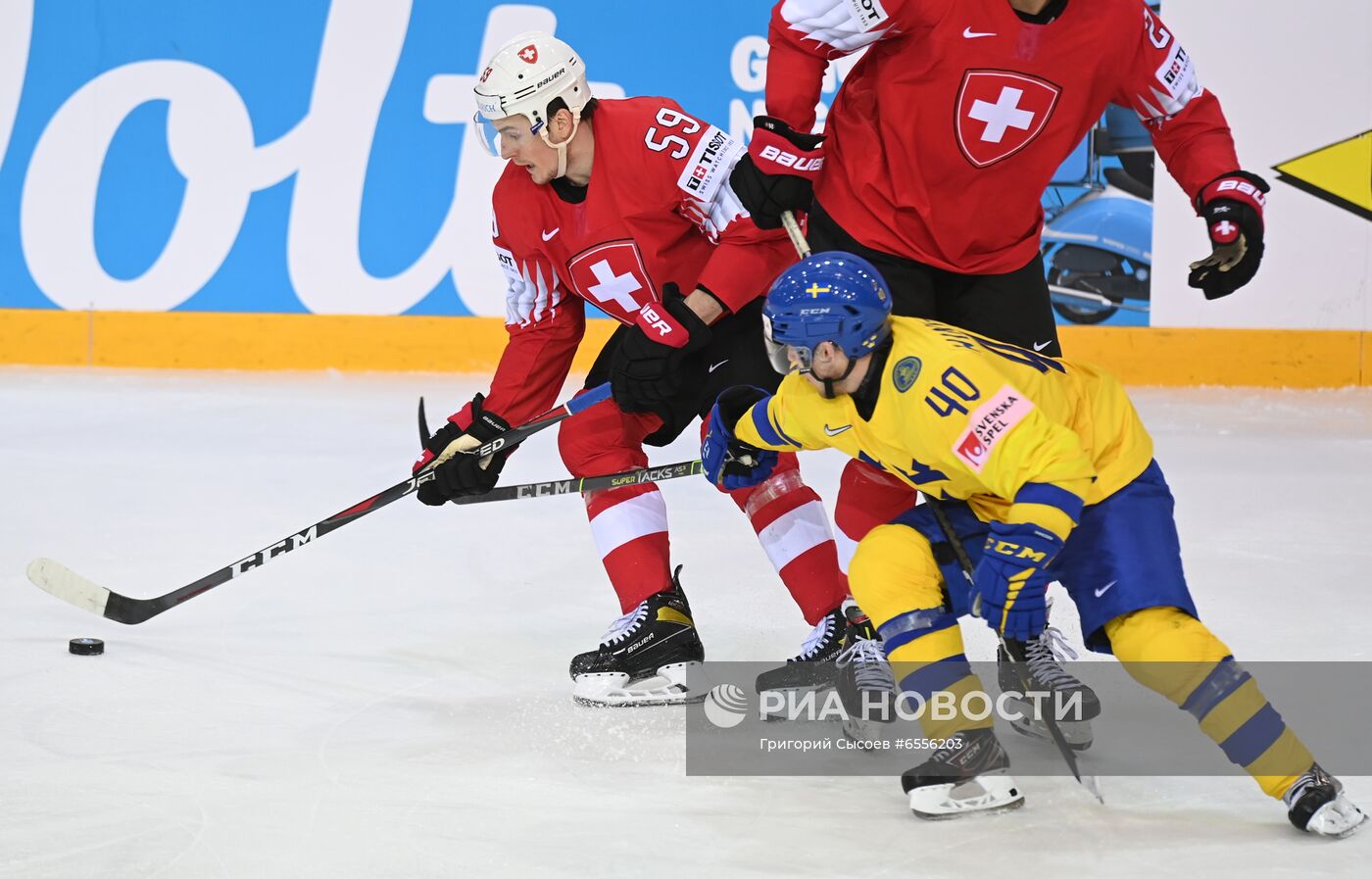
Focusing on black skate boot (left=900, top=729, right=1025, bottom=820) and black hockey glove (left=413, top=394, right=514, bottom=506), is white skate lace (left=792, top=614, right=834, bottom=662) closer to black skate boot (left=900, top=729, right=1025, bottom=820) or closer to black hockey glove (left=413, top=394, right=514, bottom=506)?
black skate boot (left=900, top=729, right=1025, bottom=820)

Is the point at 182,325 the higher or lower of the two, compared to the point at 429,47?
lower

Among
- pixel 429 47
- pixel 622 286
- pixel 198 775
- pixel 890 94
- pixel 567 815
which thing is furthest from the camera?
pixel 429 47

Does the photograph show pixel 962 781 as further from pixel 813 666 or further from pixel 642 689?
pixel 642 689

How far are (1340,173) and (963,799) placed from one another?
4997 mm

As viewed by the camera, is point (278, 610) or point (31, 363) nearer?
point (278, 610)

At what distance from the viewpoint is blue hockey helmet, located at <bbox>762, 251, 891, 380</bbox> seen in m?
2.15

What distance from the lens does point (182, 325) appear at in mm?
6941

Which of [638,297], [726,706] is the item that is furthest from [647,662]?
[638,297]

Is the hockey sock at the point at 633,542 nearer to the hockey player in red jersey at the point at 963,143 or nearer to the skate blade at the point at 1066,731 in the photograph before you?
the hockey player in red jersey at the point at 963,143

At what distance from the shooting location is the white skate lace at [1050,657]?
2590mm

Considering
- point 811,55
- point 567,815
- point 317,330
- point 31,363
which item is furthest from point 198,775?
point 31,363

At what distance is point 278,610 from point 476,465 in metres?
0.69

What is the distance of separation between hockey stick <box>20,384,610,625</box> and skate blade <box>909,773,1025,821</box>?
1.04 meters

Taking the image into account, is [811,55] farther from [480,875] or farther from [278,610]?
[278,610]
